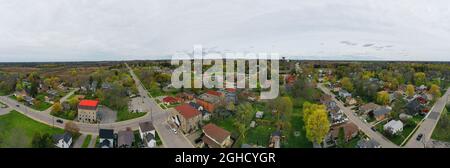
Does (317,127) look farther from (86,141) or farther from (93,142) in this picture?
(86,141)

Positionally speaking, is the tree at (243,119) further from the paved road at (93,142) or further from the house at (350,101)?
the house at (350,101)

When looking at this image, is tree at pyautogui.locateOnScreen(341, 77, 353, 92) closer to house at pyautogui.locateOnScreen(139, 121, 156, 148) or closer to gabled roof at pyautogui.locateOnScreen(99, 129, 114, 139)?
house at pyautogui.locateOnScreen(139, 121, 156, 148)

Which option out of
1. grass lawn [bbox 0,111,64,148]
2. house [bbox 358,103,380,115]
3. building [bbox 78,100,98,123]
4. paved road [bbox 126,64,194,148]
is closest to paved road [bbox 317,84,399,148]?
house [bbox 358,103,380,115]

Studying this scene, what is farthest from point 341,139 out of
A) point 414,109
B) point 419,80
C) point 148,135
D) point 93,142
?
point 419,80

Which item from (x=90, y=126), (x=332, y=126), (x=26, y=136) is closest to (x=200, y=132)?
(x=90, y=126)
